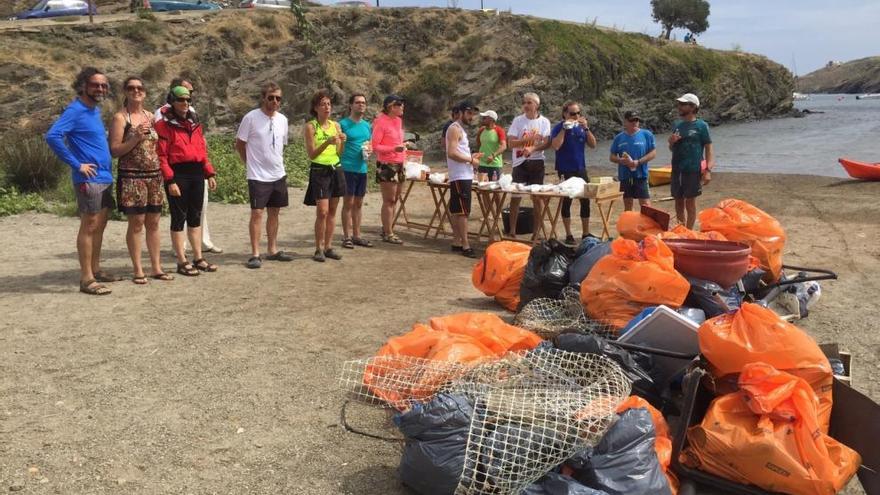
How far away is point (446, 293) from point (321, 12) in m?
29.3

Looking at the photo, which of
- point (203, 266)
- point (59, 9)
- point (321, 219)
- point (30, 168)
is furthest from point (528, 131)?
point (59, 9)

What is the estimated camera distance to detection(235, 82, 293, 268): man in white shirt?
718 centimetres

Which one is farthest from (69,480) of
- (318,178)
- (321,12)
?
(321,12)

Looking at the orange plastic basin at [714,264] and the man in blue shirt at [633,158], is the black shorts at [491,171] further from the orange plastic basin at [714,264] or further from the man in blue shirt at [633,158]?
the orange plastic basin at [714,264]

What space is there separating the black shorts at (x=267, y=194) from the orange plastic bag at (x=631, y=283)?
364cm

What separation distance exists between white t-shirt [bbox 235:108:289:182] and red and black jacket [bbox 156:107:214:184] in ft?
1.91

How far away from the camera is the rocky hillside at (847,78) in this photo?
423 ft

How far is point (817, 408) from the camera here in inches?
133

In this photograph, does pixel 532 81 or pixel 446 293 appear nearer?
pixel 446 293

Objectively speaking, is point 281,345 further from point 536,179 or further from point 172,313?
point 536,179

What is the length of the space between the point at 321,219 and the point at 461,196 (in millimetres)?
1629

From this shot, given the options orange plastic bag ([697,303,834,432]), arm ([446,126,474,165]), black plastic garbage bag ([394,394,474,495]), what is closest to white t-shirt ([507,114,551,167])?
arm ([446,126,474,165])

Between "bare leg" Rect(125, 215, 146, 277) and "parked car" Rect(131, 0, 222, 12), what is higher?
"parked car" Rect(131, 0, 222, 12)

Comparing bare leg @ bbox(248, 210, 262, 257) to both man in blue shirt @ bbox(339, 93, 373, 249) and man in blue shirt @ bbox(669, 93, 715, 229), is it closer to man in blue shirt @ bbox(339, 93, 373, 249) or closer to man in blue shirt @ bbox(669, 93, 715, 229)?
man in blue shirt @ bbox(339, 93, 373, 249)
